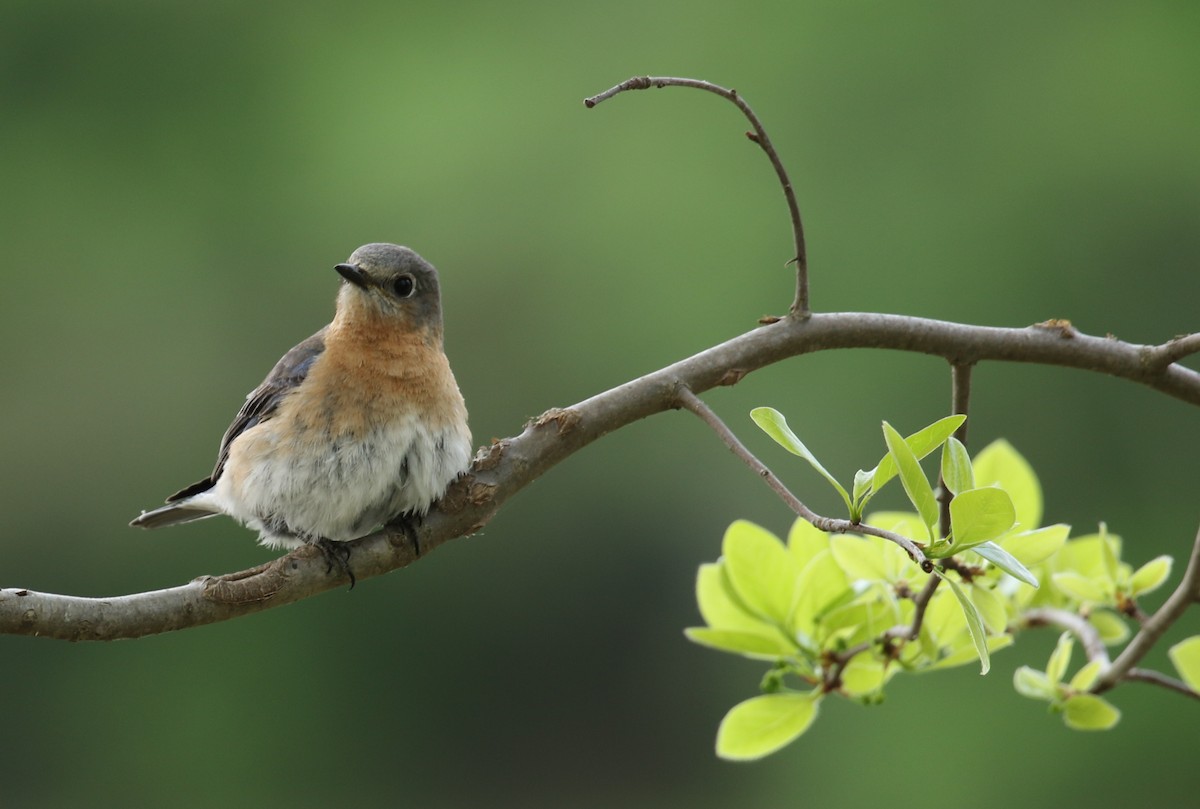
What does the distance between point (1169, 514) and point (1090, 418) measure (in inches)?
37.4

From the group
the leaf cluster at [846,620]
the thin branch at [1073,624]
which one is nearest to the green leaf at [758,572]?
the leaf cluster at [846,620]

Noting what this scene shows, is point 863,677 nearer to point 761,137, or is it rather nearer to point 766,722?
point 766,722

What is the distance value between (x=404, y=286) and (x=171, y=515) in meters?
0.82

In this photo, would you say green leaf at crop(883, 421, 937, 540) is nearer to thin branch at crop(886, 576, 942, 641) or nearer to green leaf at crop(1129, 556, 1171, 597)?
thin branch at crop(886, 576, 942, 641)

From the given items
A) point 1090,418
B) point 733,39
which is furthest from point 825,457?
point 733,39

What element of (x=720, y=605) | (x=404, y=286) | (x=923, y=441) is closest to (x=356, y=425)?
(x=404, y=286)

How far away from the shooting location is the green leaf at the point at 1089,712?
2084mm

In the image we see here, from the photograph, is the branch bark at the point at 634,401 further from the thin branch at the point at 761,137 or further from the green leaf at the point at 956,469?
the green leaf at the point at 956,469

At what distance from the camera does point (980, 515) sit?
149 centimetres

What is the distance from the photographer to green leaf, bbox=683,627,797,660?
201 centimetres

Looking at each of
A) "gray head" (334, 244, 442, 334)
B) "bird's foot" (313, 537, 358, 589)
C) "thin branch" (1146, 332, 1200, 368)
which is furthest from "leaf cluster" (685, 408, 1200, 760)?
"gray head" (334, 244, 442, 334)

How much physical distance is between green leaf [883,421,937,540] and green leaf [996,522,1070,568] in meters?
0.36

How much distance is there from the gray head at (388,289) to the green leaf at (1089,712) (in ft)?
5.22

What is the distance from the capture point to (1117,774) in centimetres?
832
